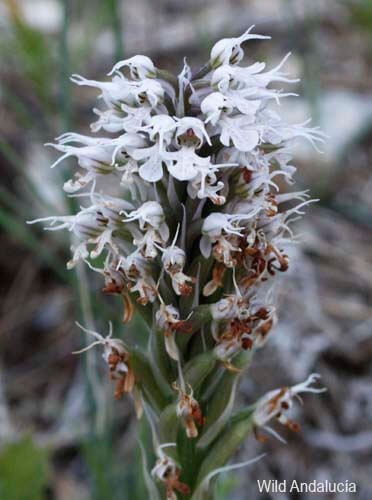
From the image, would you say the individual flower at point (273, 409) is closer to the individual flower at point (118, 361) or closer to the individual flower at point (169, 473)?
the individual flower at point (169, 473)

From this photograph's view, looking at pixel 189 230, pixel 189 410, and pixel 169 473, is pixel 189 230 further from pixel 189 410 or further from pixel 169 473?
pixel 169 473

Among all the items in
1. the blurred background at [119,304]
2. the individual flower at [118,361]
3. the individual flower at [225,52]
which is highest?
the individual flower at [225,52]

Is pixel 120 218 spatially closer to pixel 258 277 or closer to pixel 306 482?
pixel 258 277

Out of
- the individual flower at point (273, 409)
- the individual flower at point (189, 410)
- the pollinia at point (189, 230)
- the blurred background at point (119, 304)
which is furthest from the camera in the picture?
the blurred background at point (119, 304)

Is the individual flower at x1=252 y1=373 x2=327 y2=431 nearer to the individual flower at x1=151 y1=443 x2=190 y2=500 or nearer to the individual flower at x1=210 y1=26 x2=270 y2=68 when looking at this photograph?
the individual flower at x1=151 y1=443 x2=190 y2=500

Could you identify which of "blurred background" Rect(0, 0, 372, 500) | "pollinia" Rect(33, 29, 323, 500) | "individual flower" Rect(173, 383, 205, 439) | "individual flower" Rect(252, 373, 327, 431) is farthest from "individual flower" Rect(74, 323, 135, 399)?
"blurred background" Rect(0, 0, 372, 500)

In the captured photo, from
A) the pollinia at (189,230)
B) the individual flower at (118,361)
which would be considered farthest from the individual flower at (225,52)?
the individual flower at (118,361)

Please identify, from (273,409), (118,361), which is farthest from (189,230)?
(273,409)
